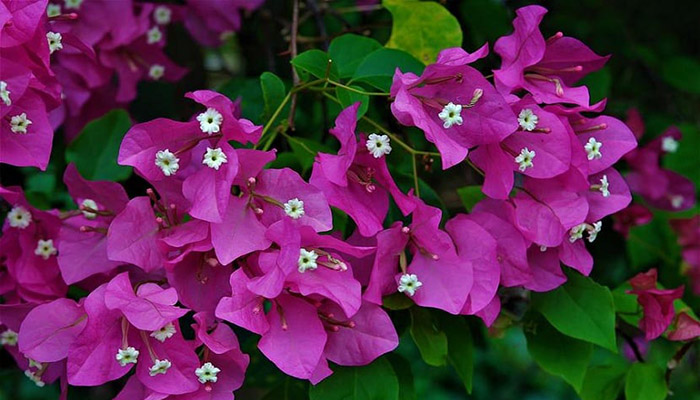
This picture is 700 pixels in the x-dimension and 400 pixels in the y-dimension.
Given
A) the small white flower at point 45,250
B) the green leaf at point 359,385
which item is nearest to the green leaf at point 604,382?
the green leaf at point 359,385

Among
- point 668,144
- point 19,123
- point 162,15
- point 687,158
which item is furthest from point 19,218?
point 687,158

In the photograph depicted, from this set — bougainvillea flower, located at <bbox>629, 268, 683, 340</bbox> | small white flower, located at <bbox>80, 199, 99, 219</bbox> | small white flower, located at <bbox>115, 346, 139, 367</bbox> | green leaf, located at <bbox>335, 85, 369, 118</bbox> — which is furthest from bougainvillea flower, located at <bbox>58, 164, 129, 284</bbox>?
bougainvillea flower, located at <bbox>629, 268, 683, 340</bbox>

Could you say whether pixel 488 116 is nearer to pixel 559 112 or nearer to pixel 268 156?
pixel 559 112

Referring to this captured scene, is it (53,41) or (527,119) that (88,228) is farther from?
(527,119)

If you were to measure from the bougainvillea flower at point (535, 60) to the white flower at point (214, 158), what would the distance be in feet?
0.86

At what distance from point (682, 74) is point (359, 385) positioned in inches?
38.0

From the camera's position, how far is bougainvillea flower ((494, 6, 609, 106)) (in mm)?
776

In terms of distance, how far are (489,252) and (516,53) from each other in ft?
0.62

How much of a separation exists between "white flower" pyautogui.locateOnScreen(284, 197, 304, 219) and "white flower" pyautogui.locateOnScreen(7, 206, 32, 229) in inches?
11.9

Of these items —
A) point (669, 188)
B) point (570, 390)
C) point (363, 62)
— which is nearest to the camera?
point (363, 62)

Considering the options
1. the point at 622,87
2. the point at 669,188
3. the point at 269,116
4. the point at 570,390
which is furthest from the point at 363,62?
the point at 570,390

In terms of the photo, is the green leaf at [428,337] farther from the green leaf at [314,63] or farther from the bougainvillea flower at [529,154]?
the green leaf at [314,63]

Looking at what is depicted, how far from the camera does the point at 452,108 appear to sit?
74 cm

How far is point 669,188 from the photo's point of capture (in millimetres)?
1255
